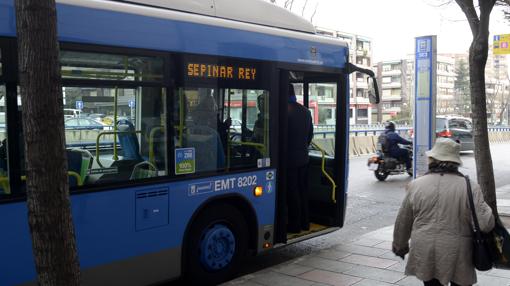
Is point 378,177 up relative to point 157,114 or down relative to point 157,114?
down

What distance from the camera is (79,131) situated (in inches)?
177

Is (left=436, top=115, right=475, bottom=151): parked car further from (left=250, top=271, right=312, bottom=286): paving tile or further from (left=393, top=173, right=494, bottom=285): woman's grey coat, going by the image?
(left=393, top=173, right=494, bottom=285): woman's grey coat

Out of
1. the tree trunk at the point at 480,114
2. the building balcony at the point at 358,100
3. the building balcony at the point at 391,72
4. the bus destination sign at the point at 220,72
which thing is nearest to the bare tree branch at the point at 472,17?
the tree trunk at the point at 480,114

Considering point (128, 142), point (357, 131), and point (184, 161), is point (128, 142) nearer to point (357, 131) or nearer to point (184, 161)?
point (184, 161)

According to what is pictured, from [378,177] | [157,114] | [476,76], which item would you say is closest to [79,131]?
[157,114]

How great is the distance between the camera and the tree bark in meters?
7.93

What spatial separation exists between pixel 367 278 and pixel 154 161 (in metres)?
2.41

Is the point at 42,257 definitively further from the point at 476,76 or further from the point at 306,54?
the point at 476,76

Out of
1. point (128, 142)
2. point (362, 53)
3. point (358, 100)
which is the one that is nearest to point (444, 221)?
point (128, 142)

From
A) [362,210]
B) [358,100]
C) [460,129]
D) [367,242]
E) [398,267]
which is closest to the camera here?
[398,267]

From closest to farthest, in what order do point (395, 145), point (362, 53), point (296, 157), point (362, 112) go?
point (296, 157) → point (395, 145) → point (362, 112) → point (362, 53)

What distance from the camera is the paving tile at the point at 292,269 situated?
5520 millimetres

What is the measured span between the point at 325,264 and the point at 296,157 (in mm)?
1322

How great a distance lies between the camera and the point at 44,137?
2344 millimetres
